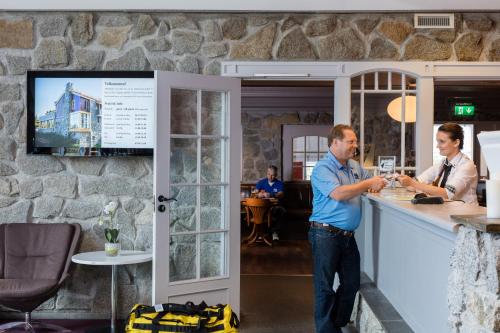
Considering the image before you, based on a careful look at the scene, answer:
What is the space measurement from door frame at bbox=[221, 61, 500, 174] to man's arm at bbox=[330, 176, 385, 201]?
4.63 ft

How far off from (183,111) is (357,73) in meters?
1.48

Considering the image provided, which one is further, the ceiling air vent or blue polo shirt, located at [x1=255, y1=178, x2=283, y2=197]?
blue polo shirt, located at [x1=255, y1=178, x2=283, y2=197]

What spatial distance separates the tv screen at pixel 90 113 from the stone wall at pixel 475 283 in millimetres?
3361

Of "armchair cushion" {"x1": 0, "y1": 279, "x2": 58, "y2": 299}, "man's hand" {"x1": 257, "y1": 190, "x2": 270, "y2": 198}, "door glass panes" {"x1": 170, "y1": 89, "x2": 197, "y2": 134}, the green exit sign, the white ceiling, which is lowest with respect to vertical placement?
"armchair cushion" {"x1": 0, "y1": 279, "x2": 58, "y2": 299}

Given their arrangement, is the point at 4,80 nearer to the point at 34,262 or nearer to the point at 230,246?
the point at 34,262

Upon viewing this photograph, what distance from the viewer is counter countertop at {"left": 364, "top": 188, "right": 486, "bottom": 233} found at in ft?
7.74

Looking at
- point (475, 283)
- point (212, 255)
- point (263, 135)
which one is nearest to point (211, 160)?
point (212, 255)

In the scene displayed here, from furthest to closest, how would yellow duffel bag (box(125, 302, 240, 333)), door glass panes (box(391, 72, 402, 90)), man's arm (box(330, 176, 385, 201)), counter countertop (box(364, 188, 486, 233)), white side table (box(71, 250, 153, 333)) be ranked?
door glass panes (box(391, 72, 402, 90)) < white side table (box(71, 250, 153, 333)) < yellow duffel bag (box(125, 302, 240, 333)) < man's arm (box(330, 176, 385, 201)) < counter countertop (box(364, 188, 486, 233))

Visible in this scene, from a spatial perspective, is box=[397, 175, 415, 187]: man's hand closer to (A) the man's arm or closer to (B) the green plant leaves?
(A) the man's arm

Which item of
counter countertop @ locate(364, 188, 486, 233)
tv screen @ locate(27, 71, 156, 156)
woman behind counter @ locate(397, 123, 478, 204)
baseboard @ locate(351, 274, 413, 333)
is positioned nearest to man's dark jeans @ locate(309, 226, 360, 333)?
baseboard @ locate(351, 274, 413, 333)

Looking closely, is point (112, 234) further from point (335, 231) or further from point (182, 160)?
point (335, 231)

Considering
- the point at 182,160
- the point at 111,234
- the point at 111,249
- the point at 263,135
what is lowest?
the point at 111,249

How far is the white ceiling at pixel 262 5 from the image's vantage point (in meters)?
4.78

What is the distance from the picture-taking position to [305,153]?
40.5 ft
